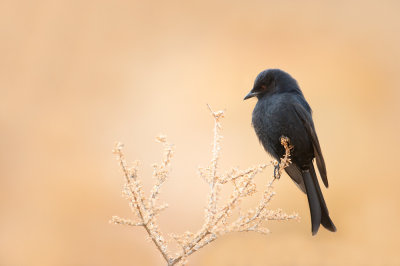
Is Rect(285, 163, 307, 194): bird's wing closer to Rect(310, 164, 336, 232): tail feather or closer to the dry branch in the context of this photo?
Rect(310, 164, 336, 232): tail feather

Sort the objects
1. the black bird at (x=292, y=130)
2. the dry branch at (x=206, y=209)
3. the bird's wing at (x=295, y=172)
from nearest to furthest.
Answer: the dry branch at (x=206, y=209), the black bird at (x=292, y=130), the bird's wing at (x=295, y=172)

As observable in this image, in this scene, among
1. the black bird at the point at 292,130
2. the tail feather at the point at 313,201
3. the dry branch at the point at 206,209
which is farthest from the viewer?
the black bird at the point at 292,130

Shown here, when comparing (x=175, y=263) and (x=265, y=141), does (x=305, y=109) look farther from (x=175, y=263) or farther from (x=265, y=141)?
(x=175, y=263)

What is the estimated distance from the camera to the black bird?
324cm

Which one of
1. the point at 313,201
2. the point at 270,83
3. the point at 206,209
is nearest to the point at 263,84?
the point at 270,83

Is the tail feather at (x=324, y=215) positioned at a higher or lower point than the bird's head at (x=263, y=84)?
lower

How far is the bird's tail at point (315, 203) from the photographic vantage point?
9.91 feet

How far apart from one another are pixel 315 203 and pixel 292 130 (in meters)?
0.53

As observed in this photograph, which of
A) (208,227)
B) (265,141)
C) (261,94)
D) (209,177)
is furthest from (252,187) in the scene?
(261,94)

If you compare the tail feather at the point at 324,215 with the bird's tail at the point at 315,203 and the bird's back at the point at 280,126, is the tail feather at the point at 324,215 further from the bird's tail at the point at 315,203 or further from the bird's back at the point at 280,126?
the bird's back at the point at 280,126

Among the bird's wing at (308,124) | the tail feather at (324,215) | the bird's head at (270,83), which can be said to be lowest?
the tail feather at (324,215)

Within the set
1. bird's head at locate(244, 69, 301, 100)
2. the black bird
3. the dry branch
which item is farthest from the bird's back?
the dry branch

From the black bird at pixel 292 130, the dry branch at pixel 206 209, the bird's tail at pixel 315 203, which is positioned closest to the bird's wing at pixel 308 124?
the black bird at pixel 292 130

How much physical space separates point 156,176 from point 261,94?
1.95m
